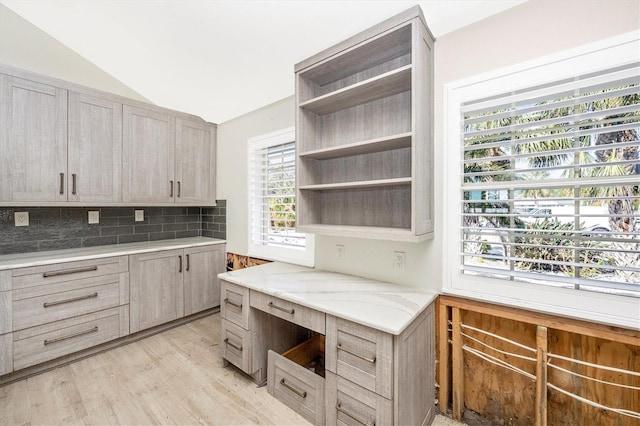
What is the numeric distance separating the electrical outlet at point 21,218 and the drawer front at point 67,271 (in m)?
0.63

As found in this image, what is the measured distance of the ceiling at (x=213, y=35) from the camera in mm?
1710

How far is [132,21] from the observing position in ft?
7.20

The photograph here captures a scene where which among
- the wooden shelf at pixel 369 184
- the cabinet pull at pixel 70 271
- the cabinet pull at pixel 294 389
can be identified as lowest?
the cabinet pull at pixel 294 389

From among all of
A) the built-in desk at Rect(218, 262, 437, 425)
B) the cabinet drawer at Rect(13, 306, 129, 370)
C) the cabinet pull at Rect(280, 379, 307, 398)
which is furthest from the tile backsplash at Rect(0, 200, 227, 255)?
the cabinet pull at Rect(280, 379, 307, 398)

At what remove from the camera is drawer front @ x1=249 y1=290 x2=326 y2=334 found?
1.58 meters

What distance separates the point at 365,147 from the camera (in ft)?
6.07

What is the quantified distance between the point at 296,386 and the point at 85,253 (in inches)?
87.8

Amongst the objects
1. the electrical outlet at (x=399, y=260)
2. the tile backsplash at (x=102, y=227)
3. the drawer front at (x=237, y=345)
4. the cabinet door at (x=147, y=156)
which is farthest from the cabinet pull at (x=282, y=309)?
the cabinet door at (x=147, y=156)

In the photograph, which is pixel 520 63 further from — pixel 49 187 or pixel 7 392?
pixel 7 392

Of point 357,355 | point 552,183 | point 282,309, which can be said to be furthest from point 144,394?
point 552,183

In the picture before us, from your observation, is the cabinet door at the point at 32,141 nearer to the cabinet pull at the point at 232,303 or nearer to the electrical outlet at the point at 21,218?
the electrical outlet at the point at 21,218

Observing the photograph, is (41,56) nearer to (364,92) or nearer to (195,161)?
(195,161)

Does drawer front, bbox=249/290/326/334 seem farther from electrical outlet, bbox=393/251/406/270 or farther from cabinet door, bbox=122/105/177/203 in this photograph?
cabinet door, bbox=122/105/177/203

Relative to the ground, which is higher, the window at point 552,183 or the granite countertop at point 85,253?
the window at point 552,183
